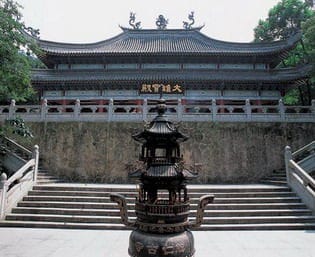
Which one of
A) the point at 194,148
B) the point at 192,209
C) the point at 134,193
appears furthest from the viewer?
the point at 194,148

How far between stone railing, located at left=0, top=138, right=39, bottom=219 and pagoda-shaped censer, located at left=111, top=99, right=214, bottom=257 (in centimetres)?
635

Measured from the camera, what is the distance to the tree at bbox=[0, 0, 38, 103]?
9.83m

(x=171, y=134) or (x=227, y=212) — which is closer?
(x=171, y=134)

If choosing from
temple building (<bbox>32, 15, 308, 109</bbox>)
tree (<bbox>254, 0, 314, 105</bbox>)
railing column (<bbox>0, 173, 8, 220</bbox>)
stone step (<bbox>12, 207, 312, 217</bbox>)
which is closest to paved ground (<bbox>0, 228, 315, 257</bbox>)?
railing column (<bbox>0, 173, 8, 220</bbox>)

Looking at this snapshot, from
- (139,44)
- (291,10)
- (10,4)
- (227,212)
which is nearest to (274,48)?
(139,44)

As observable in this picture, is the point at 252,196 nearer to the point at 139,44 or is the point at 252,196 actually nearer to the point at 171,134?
the point at 171,134

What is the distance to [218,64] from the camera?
21.8 m

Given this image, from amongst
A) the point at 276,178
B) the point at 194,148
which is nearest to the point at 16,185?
the point at 194,148

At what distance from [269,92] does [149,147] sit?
1807cm

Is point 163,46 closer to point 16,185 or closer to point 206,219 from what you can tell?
point 16,185

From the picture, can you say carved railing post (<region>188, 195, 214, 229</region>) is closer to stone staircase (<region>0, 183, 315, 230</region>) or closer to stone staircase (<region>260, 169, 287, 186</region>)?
stone staircase (<region>0, 183, 315, 230</region>)

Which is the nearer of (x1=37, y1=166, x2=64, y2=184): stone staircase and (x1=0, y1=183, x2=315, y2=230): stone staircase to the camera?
(x1=0, y1=183, x2=315, y2=230): stone staircase

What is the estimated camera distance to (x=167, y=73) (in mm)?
20188

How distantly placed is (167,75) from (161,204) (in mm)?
15925
